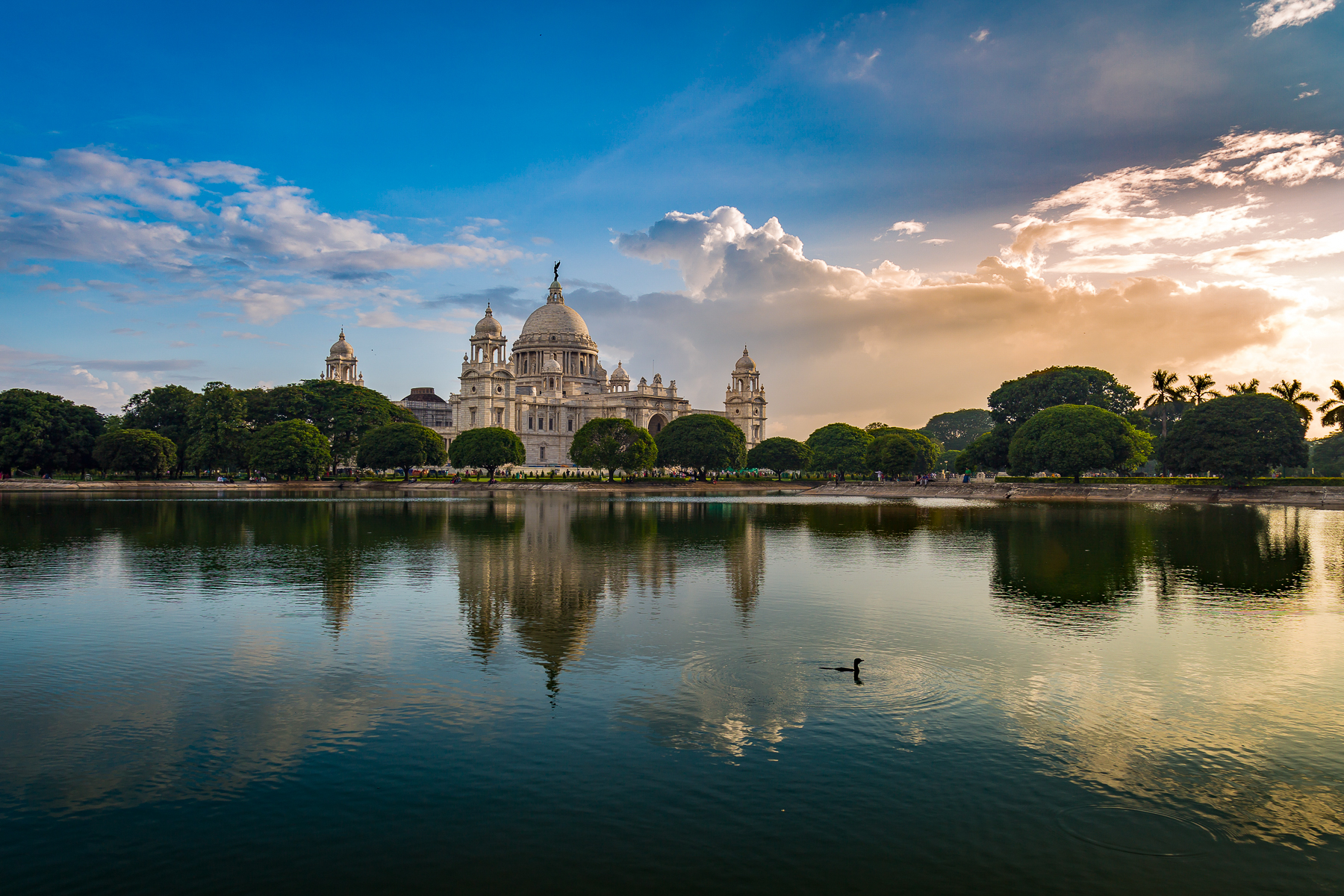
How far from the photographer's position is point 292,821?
9.09m

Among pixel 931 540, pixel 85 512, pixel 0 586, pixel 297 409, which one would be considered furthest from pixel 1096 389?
pixel 0 586

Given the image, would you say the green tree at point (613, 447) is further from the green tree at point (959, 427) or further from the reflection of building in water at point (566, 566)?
the green tree at point (959, 427)

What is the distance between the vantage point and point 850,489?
327 feet

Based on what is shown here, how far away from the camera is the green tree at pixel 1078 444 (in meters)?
78.6

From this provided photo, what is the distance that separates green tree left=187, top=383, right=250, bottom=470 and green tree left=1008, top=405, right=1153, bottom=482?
77.7 m

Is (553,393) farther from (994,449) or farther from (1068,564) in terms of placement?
(1068,564)

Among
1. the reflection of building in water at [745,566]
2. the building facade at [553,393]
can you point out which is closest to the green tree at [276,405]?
the building facade at [553,393]

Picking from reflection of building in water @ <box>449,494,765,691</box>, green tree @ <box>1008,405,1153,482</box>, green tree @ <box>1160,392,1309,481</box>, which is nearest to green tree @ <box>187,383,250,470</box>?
reflection of building in water @ <box>449,494,765,691</box>

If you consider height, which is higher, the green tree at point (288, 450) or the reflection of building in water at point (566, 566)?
the green tree at point (288, 450)

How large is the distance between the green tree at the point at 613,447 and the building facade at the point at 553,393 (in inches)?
1209

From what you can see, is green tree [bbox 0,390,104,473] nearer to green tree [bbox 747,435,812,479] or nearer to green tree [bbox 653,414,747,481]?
green tree [bbox 653,414,747,481]

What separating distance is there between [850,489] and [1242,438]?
38553mm

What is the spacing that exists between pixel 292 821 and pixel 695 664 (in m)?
7.42

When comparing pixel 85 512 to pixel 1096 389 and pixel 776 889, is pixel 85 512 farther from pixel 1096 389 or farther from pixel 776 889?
pixel 1096 389
